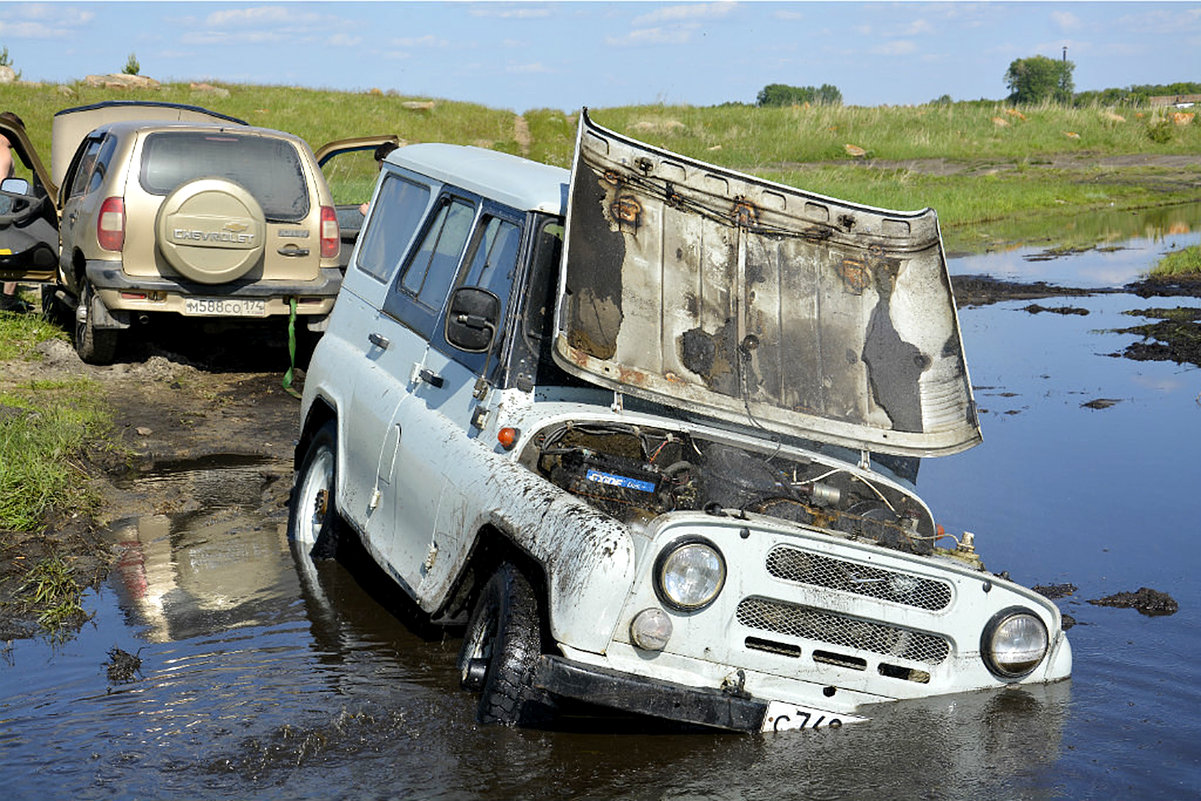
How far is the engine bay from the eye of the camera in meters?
4.97

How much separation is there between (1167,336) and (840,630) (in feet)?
36.0

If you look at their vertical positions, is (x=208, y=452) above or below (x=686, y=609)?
below

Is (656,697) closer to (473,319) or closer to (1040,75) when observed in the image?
(473,319)

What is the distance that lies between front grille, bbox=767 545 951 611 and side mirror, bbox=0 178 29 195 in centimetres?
965

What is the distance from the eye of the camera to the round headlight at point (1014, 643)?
4.49 metres

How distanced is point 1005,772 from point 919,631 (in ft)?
1.76

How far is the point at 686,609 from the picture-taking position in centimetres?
417

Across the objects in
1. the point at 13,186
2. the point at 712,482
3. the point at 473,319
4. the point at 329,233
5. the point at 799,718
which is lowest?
the point at 799,718

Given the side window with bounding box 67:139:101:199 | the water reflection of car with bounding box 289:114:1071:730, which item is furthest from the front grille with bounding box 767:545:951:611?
the side window with bounding box 67:139:101:199

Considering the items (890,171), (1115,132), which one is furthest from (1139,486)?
(1115,132)

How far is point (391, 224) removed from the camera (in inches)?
267

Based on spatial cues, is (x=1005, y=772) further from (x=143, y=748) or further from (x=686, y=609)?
(x=143, y=748)

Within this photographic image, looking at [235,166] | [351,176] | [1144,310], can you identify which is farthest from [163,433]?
[351,176]

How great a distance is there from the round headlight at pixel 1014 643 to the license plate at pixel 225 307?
780 centimetres
